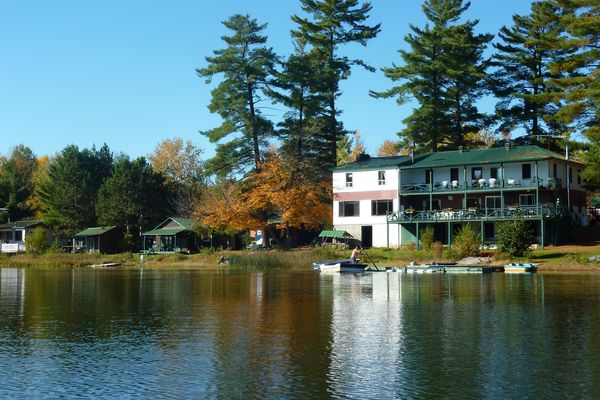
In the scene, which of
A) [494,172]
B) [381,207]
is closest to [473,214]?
[494,172]

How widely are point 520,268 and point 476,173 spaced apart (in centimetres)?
2107

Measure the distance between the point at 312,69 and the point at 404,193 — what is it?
66.9 ft

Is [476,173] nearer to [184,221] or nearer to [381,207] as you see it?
[381,207]

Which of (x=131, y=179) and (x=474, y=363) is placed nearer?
(x=474, y=363)

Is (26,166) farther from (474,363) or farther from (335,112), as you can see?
(474,363)

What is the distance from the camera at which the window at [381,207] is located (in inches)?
2936

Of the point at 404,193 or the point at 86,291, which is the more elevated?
the point at 404,193

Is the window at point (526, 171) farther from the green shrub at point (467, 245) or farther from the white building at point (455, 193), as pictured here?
the green shrub at point (467, 245)

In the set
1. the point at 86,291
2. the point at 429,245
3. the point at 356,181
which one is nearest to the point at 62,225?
the point at 356,181

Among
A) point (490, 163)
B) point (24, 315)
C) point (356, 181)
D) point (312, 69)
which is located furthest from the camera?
point (312, 69)

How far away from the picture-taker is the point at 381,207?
75.0m

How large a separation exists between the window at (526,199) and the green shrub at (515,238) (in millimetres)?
10624

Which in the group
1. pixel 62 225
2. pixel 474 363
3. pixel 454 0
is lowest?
pixel 474 363

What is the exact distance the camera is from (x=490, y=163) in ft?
226
